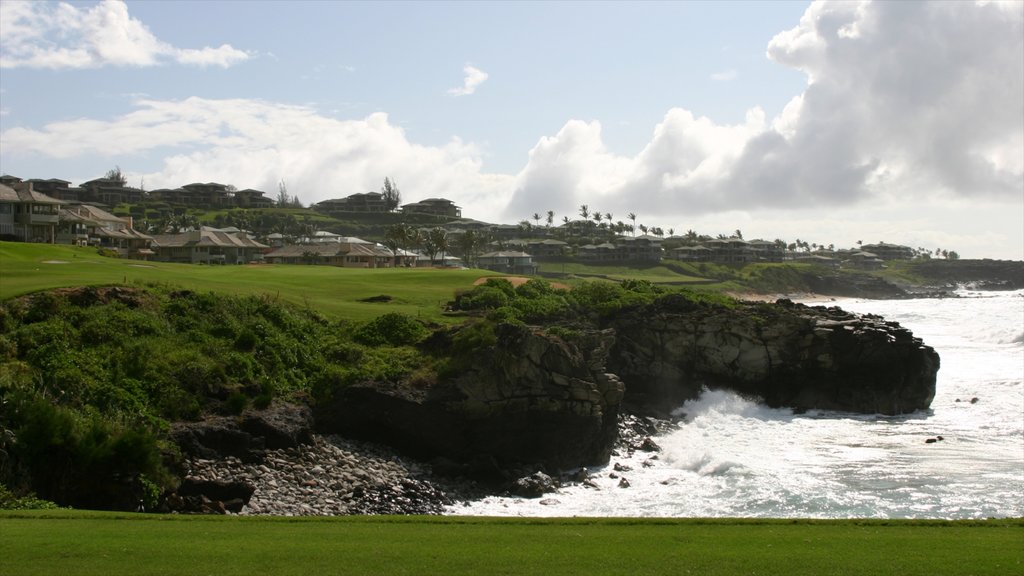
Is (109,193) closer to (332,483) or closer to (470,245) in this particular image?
(470,245)

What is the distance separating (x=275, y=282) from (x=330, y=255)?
1847 inches

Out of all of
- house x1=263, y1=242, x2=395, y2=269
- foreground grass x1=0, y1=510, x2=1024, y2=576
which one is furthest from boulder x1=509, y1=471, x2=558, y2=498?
house x1=263, y1=242, x2=395, y2=269

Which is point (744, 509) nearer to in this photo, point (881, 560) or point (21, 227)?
point (881, 560)

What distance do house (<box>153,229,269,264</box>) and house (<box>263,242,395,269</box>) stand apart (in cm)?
397

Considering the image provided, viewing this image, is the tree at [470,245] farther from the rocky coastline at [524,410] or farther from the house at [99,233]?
the rocky coastline at [524,410]

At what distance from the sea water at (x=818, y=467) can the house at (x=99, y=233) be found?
65013mm

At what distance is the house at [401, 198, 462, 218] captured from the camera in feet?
617

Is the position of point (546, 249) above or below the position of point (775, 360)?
above

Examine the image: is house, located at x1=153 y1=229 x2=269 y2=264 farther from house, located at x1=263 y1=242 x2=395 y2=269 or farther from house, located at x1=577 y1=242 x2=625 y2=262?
house, located at x1=577 y1=242 x2=625 y2=262

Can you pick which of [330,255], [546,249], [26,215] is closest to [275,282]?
[26,215]

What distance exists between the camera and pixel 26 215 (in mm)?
74875

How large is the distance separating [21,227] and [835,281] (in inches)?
4847

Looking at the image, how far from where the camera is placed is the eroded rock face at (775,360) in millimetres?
42156

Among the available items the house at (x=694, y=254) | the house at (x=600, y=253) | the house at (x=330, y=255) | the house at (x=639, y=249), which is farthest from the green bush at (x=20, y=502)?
the house at (x=694, y=254)
